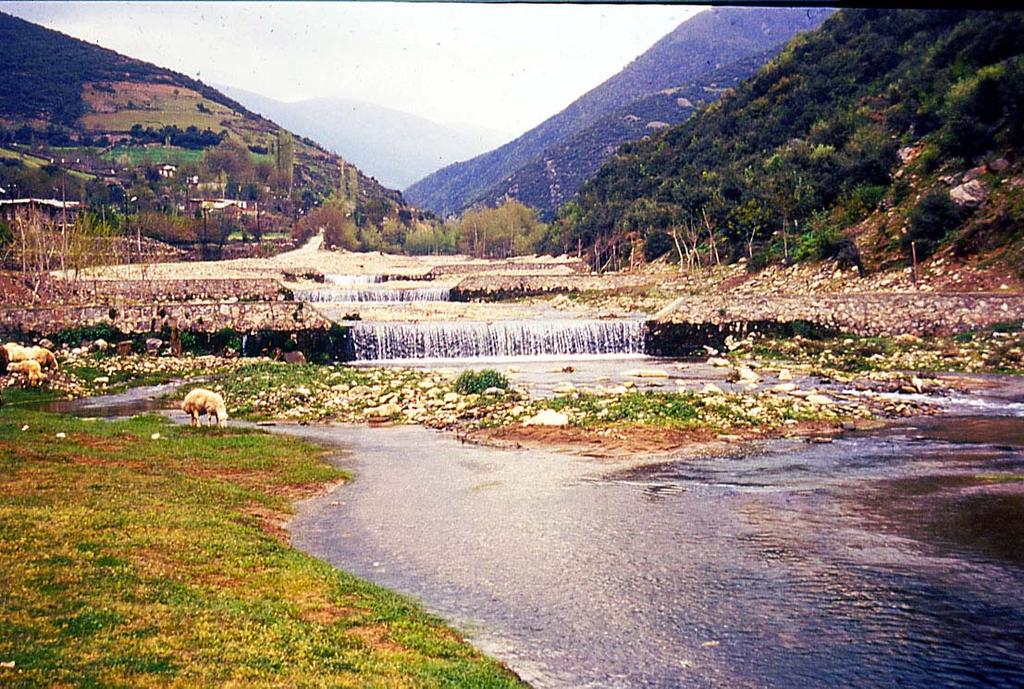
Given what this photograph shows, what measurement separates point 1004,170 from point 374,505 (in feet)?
111

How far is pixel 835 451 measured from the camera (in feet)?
50.6

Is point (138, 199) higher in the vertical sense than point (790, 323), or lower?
higher

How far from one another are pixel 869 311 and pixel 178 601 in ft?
88.2

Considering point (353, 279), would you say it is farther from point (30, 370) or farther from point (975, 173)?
point (30, 370)

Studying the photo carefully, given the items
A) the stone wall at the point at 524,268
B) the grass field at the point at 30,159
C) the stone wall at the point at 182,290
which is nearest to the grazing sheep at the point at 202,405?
the stone wall at the point at 182,290

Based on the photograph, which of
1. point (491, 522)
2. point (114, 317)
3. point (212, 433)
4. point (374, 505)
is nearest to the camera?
point (491, 522)

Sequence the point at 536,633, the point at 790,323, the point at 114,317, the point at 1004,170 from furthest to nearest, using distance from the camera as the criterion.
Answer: the point at 1004,170 < the point at 790,323 < the point at 114,317 < the point at 536,633

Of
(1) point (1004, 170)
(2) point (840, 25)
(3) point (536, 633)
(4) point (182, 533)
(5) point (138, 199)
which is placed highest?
(2) point (840, 25)

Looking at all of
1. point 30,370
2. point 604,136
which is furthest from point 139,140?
point 30,370

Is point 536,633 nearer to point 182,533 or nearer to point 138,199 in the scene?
point 182,533

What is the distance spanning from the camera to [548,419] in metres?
17.9

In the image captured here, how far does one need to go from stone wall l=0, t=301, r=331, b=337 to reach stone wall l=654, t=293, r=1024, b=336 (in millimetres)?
13028

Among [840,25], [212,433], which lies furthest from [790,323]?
[840,25]

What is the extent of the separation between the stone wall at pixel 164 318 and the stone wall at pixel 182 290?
13.1 metres
